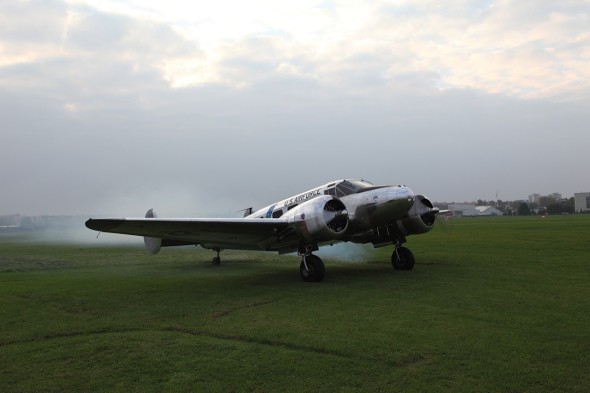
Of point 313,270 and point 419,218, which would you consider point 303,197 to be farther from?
point 419,218

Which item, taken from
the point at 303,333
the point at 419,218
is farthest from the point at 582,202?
the point at 303,333

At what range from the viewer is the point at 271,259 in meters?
19.8

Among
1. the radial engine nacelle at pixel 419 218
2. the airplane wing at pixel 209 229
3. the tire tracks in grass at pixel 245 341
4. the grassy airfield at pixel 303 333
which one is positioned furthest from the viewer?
the radial engine nacelle at pixel 419 218

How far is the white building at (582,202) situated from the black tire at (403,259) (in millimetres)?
174100

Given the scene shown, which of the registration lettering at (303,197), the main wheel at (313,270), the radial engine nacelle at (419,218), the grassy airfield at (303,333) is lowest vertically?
the grassy airfield at (303,333)

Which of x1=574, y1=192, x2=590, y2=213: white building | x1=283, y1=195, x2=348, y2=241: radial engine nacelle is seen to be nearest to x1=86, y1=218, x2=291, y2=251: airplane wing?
x1=283, y1=195, x2=348, y2=241: radial engine nacelle

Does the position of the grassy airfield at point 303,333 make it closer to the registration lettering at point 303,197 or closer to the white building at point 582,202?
the registration lettering at point 303,197

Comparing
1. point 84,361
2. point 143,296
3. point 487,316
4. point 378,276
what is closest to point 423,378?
point 487,316

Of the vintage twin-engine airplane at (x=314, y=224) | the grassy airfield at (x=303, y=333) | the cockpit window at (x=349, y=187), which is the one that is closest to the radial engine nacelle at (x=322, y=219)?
the vintage twin-engine airplane at (x=314, y=224)

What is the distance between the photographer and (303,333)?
21.9 ft

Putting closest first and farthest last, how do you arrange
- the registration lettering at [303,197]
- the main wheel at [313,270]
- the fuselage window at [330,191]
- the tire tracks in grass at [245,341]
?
the tire tracks in grass at [245,341] → the main wheel at [313,270] → the fuselage window at [330,191] → the registration lettering at [303,197]

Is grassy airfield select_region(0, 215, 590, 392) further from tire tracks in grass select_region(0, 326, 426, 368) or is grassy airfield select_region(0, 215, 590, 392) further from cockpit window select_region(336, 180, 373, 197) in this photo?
cockpit window select_region(336, 180, 373, 197)

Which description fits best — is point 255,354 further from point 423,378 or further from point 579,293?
point 579,293

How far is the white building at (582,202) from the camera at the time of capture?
161 m
